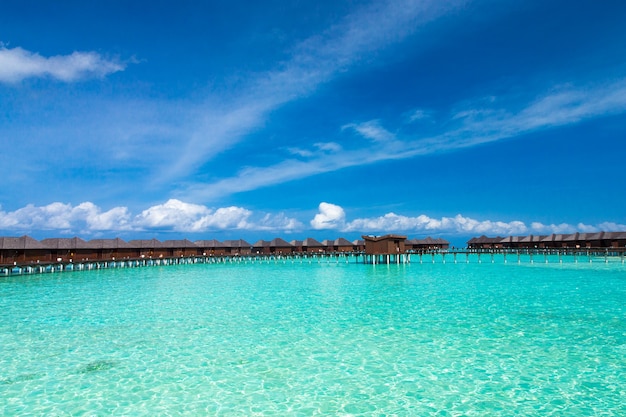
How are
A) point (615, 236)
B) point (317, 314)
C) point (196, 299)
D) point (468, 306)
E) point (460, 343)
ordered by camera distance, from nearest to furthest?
point (460, 343), point (317, 314), point (468, 306), point (196, 299), point (615, 236)

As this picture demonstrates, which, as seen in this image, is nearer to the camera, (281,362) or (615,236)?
(281,362)

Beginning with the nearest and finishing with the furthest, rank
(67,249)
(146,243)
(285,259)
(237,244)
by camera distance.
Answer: (67,249) → (146,243) → (237,244) → (285,259)

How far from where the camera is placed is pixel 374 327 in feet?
45.0

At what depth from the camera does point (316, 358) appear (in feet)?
34.2

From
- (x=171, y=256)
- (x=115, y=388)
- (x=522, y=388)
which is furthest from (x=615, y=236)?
(x=115, y=388)

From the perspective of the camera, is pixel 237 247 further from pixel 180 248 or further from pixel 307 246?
pixel 307 246

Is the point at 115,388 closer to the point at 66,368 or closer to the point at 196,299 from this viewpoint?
the point at 66,368

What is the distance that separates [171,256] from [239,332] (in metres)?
50.4

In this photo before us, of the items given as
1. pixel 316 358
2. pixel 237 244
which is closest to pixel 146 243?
pixel 237 244

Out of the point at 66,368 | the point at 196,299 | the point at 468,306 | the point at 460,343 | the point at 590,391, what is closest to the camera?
the point at 590,391

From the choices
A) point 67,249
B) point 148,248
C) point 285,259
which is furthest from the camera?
point 285,259

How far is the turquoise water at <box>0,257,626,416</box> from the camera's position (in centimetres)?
771

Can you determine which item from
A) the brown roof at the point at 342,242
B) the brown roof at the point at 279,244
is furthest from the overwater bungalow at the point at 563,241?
the brown roof at the point at 279,244

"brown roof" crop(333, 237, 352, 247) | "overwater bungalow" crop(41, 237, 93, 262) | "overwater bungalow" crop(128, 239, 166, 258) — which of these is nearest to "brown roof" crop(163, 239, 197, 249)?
"overwater bungalow" crop(128, 239, 166, 258)
